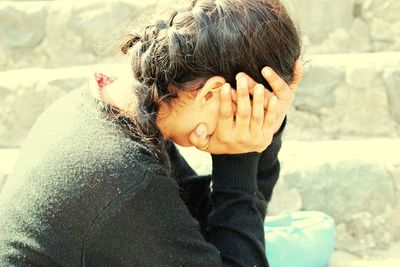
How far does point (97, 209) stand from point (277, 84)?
388mm

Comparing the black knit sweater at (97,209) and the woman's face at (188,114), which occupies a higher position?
the woman's face at (188,114)

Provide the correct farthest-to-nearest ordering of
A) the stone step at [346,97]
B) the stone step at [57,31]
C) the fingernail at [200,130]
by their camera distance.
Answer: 1. the stone step at [57,31]
2. the stone step at [346,97]
3. the fingernail at [200,130]

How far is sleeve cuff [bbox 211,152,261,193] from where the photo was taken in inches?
53.2

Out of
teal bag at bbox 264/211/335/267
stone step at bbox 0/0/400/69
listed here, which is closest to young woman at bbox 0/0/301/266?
teal bag at bbox 264/211/335/267

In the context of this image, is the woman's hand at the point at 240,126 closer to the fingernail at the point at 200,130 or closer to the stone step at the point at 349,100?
the fingernail at the point at 200,130

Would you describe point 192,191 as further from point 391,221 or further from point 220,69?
point 391,221

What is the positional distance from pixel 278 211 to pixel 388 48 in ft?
2.87

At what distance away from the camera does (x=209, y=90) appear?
1.19m

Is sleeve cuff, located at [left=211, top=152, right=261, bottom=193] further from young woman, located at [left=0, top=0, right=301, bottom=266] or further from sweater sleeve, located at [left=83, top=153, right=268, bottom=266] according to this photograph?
sweater sleeve, located at [left=83, top=153, right=268, bottom=266]

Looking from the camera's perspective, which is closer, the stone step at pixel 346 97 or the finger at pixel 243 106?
the finger at pixel 243 106

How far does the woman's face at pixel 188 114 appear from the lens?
1.21 m

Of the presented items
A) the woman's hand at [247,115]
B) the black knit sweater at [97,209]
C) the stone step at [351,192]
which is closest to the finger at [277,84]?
the woman's hand at [247,115]

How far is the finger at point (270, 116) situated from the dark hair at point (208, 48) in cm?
3

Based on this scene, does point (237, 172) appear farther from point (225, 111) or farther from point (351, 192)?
point (351, 192)
